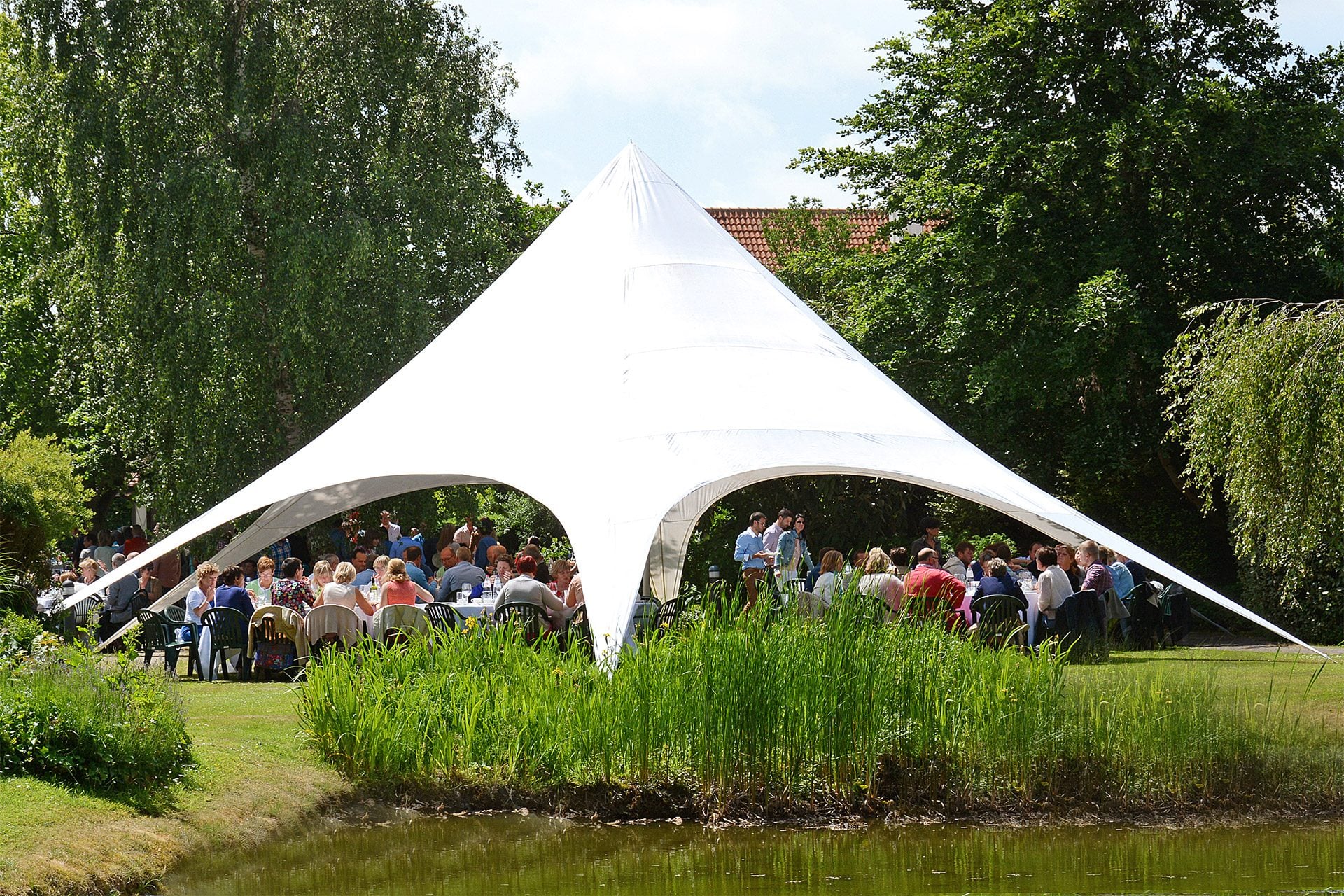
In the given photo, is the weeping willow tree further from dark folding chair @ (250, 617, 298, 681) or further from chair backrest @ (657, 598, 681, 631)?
dark folding chair @ (250, 617, 298, 681)

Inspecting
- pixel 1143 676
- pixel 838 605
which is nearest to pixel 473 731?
pixel 838 605

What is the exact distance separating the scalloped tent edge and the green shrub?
8.36 feet

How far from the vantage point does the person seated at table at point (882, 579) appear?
10.8m

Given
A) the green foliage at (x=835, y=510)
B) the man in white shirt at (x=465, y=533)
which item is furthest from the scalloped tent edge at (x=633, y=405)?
the green foliage at (x=835, y=510)

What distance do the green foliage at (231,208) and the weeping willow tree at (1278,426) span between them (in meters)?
10.3

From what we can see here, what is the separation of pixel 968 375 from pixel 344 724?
41.0 feet

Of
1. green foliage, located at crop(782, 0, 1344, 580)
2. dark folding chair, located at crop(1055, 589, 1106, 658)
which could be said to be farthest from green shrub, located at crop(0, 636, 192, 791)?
green foliage, located at crop(782, 0, 1344, 580)

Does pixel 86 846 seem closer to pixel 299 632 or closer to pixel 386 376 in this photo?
pixel 299 632

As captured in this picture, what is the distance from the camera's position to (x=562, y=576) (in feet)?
40.9

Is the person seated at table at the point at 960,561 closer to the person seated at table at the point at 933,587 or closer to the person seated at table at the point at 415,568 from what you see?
the person seated at table at the point at 933,587

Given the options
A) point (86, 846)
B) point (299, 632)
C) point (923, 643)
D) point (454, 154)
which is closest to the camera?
point (86, 846)

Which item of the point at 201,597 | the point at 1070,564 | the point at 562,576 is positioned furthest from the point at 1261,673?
the point at 201,597

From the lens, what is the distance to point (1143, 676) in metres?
9.73

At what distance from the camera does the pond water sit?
654 cm
